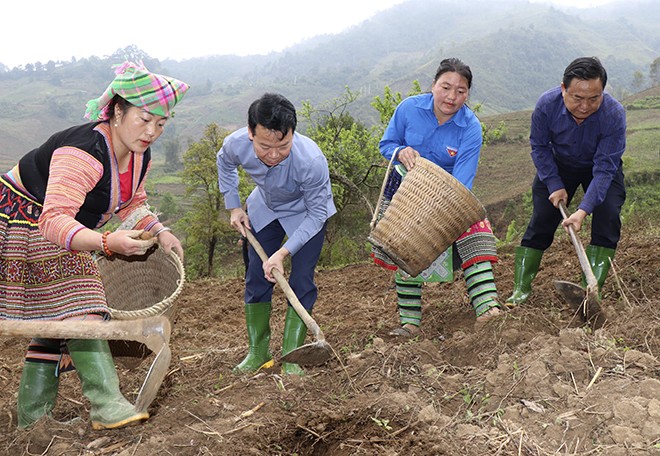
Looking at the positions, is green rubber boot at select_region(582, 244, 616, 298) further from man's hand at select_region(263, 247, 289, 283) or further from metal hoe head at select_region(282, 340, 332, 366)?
man's hand at select_region(263, 247, 289, 283)

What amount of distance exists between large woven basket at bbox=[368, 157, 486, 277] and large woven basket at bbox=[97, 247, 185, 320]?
3.68 feet

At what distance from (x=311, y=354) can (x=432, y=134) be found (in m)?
1.51

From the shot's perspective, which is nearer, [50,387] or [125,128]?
[125,128]

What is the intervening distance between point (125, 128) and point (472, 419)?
1829 millimetres

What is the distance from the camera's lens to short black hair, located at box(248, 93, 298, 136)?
9.30 feet

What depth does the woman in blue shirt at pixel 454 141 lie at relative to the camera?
3.46 metres

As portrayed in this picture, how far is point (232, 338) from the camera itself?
193 inches

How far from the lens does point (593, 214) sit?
3.91 m

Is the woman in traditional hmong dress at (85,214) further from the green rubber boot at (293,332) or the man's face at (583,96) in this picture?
the man's face at (583,96)

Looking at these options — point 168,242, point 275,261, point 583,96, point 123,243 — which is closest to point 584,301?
point 583,96

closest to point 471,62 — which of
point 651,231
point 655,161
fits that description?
point 655,161

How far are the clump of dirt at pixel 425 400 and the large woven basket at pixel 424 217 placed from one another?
0.51 meters

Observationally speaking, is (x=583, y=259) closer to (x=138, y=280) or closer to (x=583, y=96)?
(x=583, y=96)

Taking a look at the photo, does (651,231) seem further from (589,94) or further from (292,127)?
(292,127)
